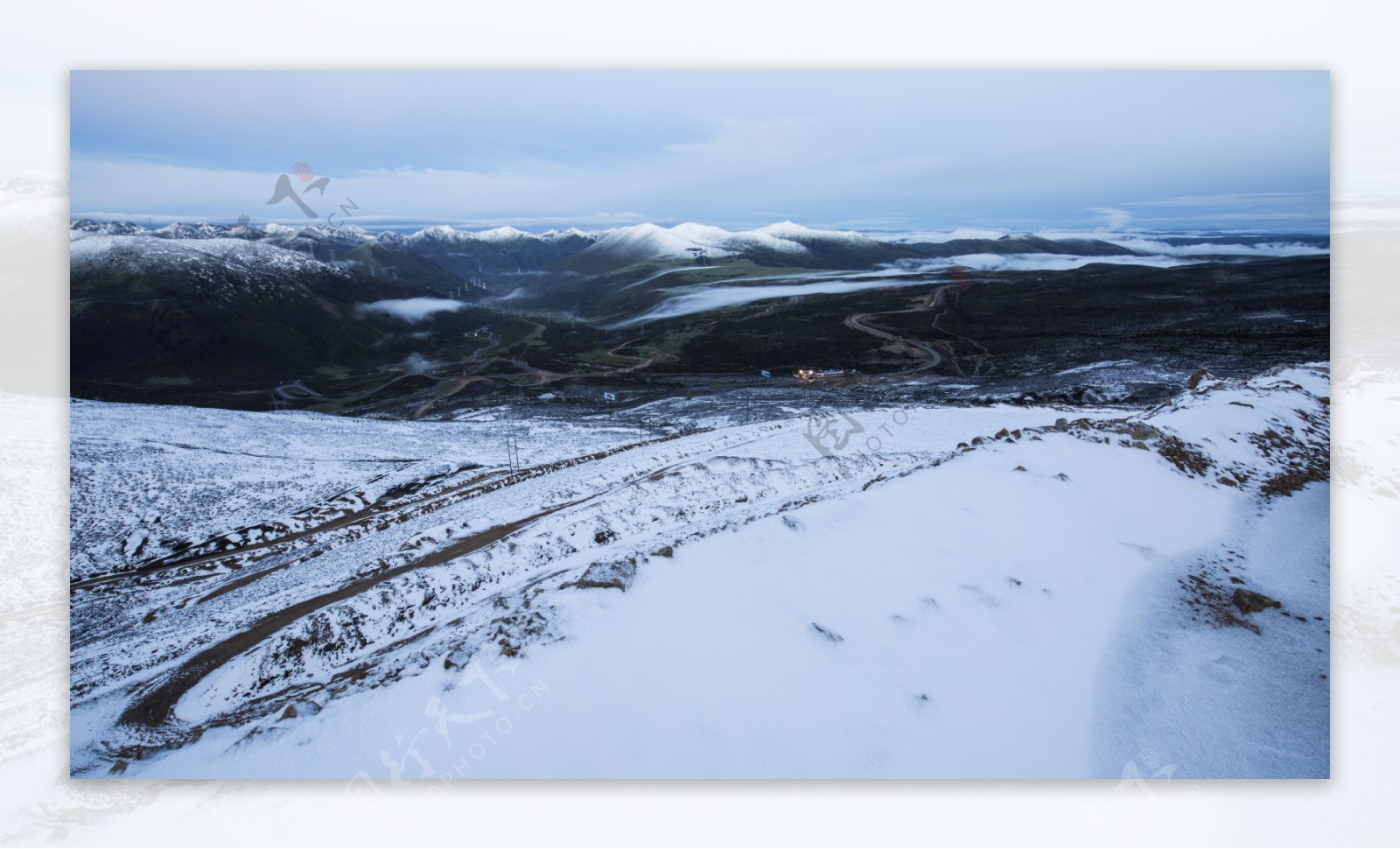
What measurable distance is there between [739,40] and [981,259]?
5817 mm

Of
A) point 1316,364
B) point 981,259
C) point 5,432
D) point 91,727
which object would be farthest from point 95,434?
point 1316,364

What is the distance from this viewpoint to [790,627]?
443 centimetres

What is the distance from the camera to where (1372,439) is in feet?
17.7

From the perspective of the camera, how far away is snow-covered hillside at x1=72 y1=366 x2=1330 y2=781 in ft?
13.7

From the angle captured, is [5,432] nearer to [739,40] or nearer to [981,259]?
[739,40]

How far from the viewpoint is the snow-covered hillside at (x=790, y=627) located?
416cm

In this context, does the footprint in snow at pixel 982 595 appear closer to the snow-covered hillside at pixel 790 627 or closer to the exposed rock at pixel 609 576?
the snow-covered hillside at pixel 790 627
